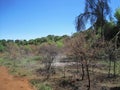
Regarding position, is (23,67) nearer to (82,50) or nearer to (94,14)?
(94,14)

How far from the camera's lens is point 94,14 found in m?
30.7

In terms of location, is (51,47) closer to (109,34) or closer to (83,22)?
(83,22)

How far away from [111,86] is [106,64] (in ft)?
31.0

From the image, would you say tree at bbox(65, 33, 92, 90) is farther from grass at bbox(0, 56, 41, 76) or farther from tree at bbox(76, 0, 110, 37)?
tree at bbox(76, 0, 110, 37)

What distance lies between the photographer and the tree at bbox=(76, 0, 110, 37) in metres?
30.4

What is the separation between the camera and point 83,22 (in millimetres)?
30766

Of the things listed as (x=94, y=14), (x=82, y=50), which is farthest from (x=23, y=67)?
(x=82, y=50)

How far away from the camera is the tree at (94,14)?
3039 centimetres

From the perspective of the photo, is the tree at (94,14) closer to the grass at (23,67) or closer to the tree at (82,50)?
the grass at (23,67)

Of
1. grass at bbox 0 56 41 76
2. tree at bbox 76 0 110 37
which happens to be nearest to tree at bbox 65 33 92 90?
grass at bbox 0 56 41 76

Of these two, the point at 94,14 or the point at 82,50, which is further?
the point at 94,14

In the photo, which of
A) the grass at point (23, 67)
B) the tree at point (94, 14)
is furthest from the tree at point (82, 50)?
the tree at point (94, 14)

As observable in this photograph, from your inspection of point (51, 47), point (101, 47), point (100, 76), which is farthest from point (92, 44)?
point (51, 47)

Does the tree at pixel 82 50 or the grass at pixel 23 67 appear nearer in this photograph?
the tree at pixel 82 50
